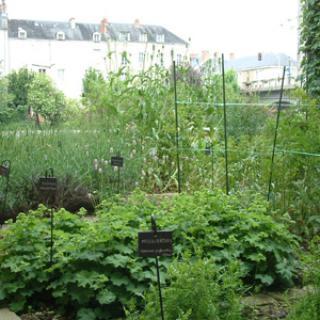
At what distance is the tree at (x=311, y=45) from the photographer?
5203mm

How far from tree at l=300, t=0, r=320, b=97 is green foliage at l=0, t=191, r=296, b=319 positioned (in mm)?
2486

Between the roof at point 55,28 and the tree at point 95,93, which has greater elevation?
the roof at point 55,28

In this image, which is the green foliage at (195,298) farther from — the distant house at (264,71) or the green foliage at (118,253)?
the distant house at (264,71)

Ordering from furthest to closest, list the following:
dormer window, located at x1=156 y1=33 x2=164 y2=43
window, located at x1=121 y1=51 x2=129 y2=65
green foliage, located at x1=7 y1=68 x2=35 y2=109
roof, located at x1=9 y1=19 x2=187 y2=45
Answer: dormer window, located at x1=156 y1=33 x2=164 y2=43 < roof, located at x1=9 y1=19 x2=187 y2=45 < green foliage, located at x1=7 y1=68 x2=35 y2=109 < window, located at x1=121 y1=51 x2=129 y2=65

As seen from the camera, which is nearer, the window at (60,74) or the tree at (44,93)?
the tree at (44,93)

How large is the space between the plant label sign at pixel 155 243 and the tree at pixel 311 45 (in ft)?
11.5

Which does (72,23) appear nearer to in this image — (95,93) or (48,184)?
(95,93)

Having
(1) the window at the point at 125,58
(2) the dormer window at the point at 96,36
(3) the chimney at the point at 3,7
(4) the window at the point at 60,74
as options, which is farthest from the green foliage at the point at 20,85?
(1) the window at the point at 125,58

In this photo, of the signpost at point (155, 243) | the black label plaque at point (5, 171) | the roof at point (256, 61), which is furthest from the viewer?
the roof at point (256, 61)

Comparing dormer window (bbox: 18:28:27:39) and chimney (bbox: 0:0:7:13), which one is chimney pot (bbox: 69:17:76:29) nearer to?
dormer window (bbox: 18:28:27:39)

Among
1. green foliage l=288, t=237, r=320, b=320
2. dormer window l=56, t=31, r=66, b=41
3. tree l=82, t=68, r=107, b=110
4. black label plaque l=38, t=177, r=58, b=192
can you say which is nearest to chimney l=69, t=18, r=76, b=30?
dormer window l=56, t=31, r=66, b=41

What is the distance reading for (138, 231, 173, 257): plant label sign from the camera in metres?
2.00

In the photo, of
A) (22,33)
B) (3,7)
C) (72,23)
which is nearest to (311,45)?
(3,7)

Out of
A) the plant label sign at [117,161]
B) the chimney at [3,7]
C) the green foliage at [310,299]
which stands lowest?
the green foliage at [310,299]
